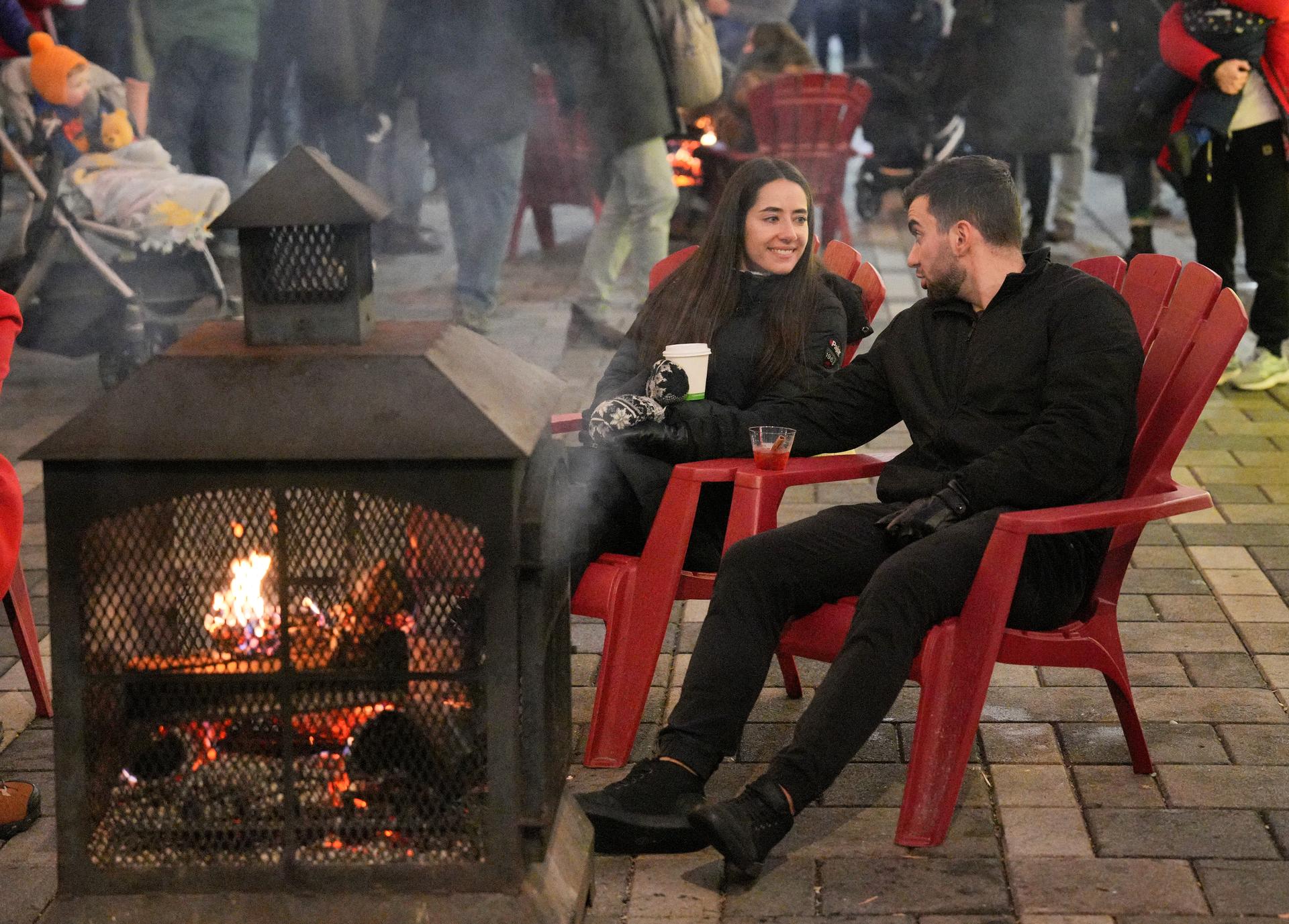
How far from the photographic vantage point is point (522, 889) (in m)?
2.73

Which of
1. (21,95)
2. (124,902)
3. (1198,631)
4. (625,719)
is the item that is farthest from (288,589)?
(21,95)

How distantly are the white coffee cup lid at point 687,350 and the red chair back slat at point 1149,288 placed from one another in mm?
965

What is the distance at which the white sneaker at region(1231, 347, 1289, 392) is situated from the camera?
683 cm

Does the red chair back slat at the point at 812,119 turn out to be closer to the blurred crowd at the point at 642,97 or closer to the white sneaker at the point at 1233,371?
the blurred crowd at the point at 642,97

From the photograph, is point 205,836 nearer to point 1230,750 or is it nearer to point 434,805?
point 434,805

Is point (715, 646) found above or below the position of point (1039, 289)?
below

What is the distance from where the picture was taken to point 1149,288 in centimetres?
390

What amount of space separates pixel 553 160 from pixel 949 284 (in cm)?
629

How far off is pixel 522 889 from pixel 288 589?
61 centimetres

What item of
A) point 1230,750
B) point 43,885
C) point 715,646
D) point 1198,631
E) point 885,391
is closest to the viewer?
point 43,885

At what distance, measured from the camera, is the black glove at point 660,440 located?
3.88 meters

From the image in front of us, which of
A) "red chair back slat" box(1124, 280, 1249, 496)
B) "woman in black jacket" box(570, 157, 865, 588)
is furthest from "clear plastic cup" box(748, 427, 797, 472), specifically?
"red chair back slat" box(1124, 280, 1249, 496)

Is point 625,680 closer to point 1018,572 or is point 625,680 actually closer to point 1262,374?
point 1018,572

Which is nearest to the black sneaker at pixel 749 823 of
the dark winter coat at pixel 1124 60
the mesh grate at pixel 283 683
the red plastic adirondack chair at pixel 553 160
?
the mesh grate at pixel 283 683
